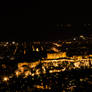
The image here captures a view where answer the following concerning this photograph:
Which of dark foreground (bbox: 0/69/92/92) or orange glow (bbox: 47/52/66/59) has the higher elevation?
orange glow (bbox: 47/52/66/59)

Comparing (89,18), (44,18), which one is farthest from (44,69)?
(89,18)

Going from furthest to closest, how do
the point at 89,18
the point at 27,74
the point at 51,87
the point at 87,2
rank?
the point at 89,18
the point at 87,2
the point at 27,74
the point at 51,87

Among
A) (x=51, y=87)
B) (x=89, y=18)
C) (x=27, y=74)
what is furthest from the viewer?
(x=89, y=18)

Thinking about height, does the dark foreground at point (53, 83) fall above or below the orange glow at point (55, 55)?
below

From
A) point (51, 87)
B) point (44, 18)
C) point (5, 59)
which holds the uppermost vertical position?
point (44, 18)

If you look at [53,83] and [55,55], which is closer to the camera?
[53,83]

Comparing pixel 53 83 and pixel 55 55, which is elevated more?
pixel 55 55

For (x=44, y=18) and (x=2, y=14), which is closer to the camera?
(x=2, y=14)

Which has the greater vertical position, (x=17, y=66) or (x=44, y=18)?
(x=44, y=18)

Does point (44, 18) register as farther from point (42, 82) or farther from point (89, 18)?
point (42, 82)

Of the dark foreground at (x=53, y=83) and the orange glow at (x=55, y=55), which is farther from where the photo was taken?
the orange glow at (x=55, y=55)

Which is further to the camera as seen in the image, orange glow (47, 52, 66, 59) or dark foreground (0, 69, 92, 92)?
orange glow (47, 52, 66, 59)
